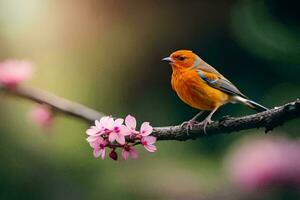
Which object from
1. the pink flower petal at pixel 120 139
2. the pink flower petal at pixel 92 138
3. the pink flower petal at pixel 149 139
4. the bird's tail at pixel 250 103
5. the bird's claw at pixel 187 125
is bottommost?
the pink flower petal at pixel 149 139

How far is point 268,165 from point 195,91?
63cm

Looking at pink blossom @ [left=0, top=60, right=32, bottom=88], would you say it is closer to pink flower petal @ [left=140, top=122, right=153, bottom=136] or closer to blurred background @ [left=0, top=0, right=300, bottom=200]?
pink flower petal @ [left=140, top=122, right=153, bottom=136]

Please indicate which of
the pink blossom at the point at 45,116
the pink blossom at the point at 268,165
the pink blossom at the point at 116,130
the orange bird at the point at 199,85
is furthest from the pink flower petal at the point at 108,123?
the pink blossom at the point at 268,165

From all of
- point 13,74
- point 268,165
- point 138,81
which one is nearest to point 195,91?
point 13,74

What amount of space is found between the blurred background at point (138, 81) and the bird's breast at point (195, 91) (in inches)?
23.4

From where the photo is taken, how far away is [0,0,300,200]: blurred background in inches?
54.9

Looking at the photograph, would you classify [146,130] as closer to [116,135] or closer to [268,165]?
[116,135]

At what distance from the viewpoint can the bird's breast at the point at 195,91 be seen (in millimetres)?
657

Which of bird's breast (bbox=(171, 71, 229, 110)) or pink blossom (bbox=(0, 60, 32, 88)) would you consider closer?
bird's breast (bbox=(171, 71, 229, 110))

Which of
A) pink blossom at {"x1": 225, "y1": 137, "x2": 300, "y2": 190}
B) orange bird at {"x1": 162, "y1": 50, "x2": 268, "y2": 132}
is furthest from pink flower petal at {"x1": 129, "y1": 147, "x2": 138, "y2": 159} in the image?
pink blossom at {"x1": 225, "y1": 137, "x2": 300, "y2": 190}

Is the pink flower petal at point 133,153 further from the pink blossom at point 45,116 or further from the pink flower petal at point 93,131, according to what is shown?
the pink blossom at point 45,116

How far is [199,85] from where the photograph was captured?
0.67m

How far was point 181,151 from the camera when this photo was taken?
1.58m

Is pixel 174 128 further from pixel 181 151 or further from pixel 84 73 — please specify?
pixel 84 73
